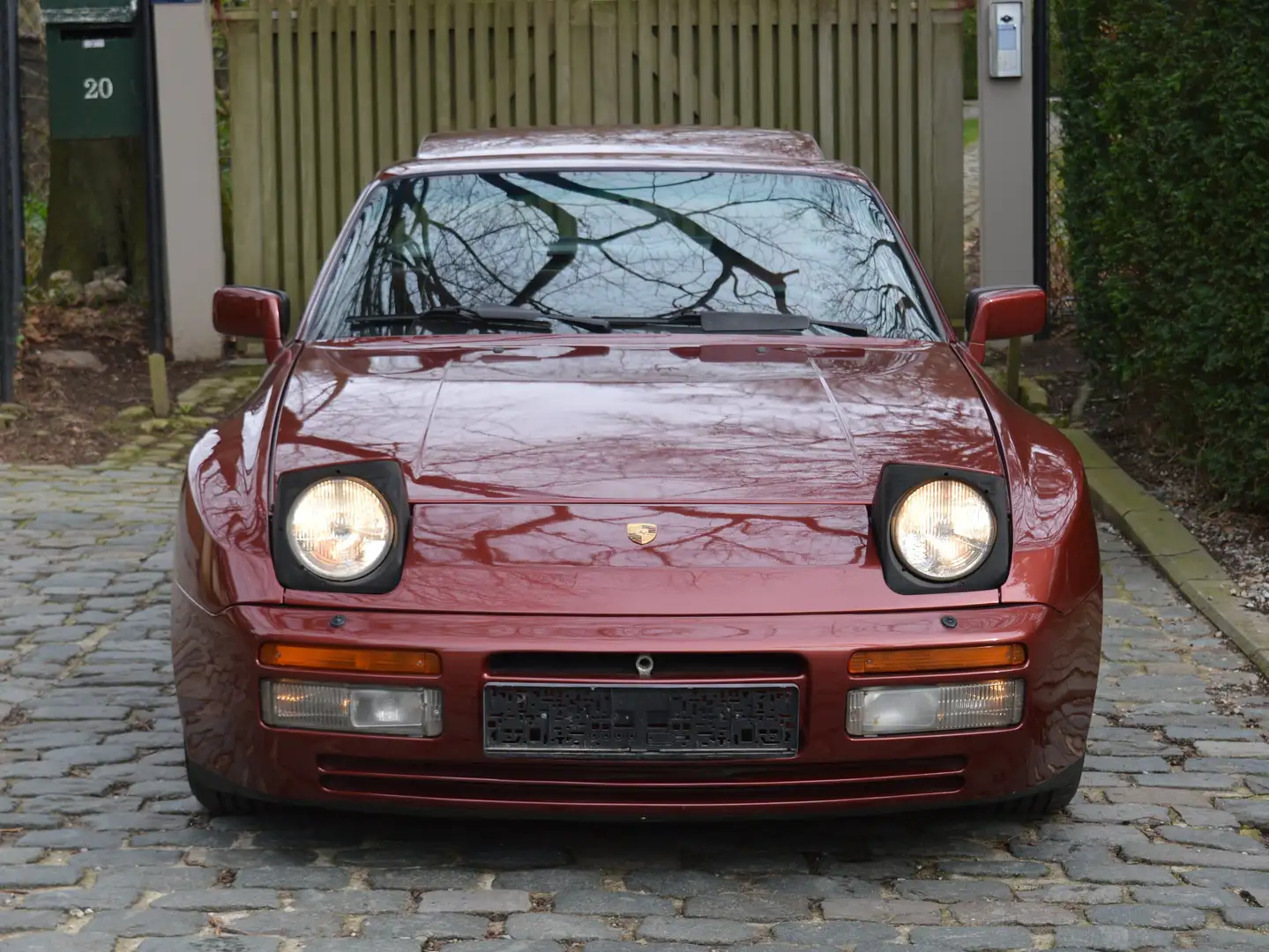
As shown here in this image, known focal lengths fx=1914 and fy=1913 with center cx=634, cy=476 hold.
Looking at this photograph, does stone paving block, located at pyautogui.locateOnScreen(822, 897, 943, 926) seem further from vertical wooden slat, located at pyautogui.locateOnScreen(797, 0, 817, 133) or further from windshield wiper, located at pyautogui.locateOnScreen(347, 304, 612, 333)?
vertical wooden slat, located at pyautogui.locateOnScreen(797, 0, 817, 133)

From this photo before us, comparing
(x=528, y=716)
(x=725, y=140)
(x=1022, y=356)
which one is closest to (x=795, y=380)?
(x=528, y=716)

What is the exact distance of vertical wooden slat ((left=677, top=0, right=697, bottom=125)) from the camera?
36.6ft

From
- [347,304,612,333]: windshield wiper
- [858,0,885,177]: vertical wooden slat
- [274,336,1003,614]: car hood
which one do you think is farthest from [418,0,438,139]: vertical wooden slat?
[274,336,1003,614]: car hood

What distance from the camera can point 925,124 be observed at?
1122cm

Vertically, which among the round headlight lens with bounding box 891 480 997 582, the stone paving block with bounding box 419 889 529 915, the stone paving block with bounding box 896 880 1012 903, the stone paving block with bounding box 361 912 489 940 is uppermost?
the round headlight lens with bounding box 891 480 997 582

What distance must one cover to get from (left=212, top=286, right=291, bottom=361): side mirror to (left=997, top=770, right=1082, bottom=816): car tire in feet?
7.33

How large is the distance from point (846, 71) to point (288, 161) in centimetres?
334

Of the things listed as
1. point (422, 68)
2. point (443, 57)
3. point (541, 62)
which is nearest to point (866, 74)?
point (541, 62)

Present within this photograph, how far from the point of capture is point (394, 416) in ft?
13.5

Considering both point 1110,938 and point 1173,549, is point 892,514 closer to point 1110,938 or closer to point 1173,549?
point 1110,938

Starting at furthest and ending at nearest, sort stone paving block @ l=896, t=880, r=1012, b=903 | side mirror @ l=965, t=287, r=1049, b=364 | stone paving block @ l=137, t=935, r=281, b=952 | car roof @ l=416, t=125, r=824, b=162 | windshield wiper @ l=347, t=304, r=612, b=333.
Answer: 1. car roof @ l=416, t=125, r=824, b=162
2. side mirror @ l=965, t=287, r=1049, b=364
3. windshield wiper @ l=347, t=304, r=612, b=333
4. stone paving block @ l=896, t=880, r=1012, b=903
5. stone paving block @ l=137, t=935, r=281, b=952

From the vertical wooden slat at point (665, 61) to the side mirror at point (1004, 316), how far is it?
6358 mm

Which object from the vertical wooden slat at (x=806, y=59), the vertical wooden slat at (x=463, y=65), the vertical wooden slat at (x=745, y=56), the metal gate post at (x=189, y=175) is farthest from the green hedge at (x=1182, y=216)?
the metal gate post at (x=189, y=175)

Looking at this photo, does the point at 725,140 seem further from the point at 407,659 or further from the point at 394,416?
the point at 407,659
